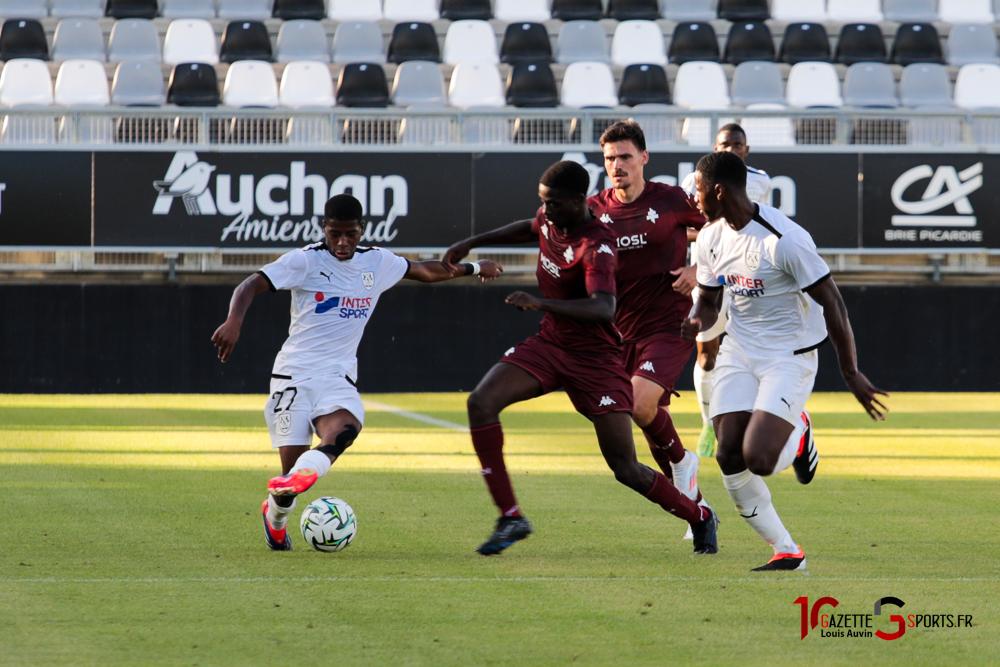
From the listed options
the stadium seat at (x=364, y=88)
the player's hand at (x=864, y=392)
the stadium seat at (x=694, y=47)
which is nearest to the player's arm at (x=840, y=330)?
the player's hand at (x=864, y=392)

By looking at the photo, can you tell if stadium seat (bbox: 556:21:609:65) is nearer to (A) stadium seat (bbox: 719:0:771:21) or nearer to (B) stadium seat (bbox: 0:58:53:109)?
(A) stadium seat (bbox: 719:0:771:21)

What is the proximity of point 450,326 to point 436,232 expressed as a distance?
4.01 ft

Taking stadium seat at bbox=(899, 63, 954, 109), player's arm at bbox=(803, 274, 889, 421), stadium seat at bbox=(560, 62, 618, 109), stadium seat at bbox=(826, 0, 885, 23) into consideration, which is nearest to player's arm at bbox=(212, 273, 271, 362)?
player's arm at bbox=(803, 274, 889, 421)

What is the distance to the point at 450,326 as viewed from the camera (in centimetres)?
1662

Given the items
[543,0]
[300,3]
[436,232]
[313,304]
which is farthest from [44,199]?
[313,304]

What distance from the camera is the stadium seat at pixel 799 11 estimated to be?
71.3 feet

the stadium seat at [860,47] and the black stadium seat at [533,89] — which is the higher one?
the stadium seat at [860,47]

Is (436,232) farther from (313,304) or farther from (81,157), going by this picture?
(313,304)

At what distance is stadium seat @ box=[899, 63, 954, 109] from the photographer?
66.7 feet

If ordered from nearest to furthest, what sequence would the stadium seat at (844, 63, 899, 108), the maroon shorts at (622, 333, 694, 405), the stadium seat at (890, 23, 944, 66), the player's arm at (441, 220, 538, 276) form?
1. the player's arm at (441, 220, 538, 276)
2. the maroon shorts at (622, 333, 694, 405)
3. the stadium seat at (844, 63, 899, 108)
4. the stadium seat at (890, 23, 944, 66)

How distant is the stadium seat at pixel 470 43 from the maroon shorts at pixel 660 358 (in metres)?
14.3

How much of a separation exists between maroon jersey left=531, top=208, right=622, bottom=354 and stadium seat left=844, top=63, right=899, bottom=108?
15.3 m

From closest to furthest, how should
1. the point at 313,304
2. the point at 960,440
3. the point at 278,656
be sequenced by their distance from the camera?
the point at 278,656
the point at 313,304
the point at 960,440

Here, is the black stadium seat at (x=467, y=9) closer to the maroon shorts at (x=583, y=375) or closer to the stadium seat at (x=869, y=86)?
the stadium seat at (x=869, y=86)
